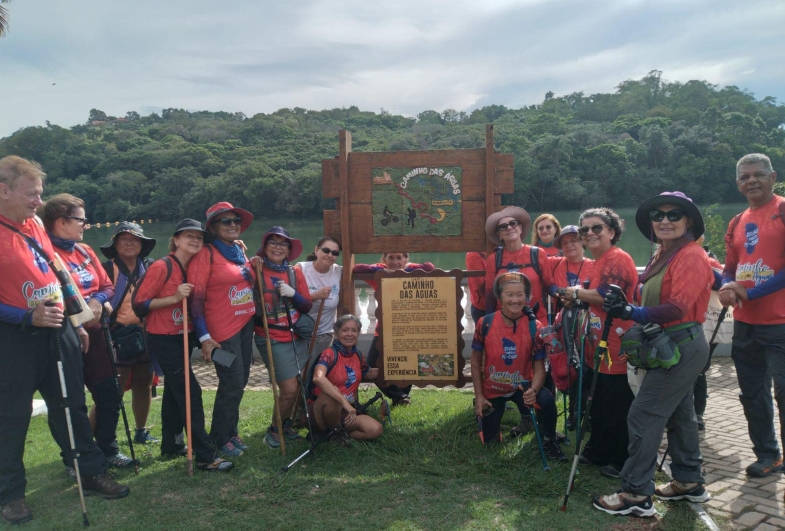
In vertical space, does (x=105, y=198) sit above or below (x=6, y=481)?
above

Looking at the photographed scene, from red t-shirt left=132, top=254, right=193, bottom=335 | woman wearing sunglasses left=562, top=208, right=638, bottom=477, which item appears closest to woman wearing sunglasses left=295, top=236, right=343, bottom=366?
red t-shirt left=132, top=254, right=193, bottom=335

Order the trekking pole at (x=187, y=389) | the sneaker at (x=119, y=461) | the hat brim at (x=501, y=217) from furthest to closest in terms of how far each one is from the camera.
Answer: the hat brim at (x=501, y=217) < the sneaker at (x=119, y=461) < the trekking pole at (x=187, y=389)

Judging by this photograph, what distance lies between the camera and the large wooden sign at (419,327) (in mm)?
4977

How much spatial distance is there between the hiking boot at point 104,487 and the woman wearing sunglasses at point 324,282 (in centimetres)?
183

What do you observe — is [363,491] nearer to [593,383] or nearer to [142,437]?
[593,383]

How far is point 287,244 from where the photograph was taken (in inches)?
184

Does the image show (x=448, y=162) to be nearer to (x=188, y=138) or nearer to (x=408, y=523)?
(x=408, y=523)

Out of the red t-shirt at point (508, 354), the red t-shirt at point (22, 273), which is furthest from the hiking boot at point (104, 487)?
the red t-shirt at point (508, 354)

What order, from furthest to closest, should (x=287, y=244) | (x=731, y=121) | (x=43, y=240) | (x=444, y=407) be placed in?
(x=731, y=121)
(x=444, y=407)
(x=287, y=244)
(x=43, y=240)

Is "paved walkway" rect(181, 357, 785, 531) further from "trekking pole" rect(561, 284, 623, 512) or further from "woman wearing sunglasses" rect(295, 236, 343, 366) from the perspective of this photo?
"woman wearing sunglasses" rect(295, 236, 343, 366)

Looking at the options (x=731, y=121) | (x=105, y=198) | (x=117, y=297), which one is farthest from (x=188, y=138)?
(x=117, y=297)

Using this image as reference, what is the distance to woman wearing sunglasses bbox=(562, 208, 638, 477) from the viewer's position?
12.3 feet

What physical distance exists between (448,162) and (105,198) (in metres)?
52.3

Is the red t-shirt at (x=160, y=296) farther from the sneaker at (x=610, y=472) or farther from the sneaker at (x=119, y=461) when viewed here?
the sneaker at (x=610, y=472)
